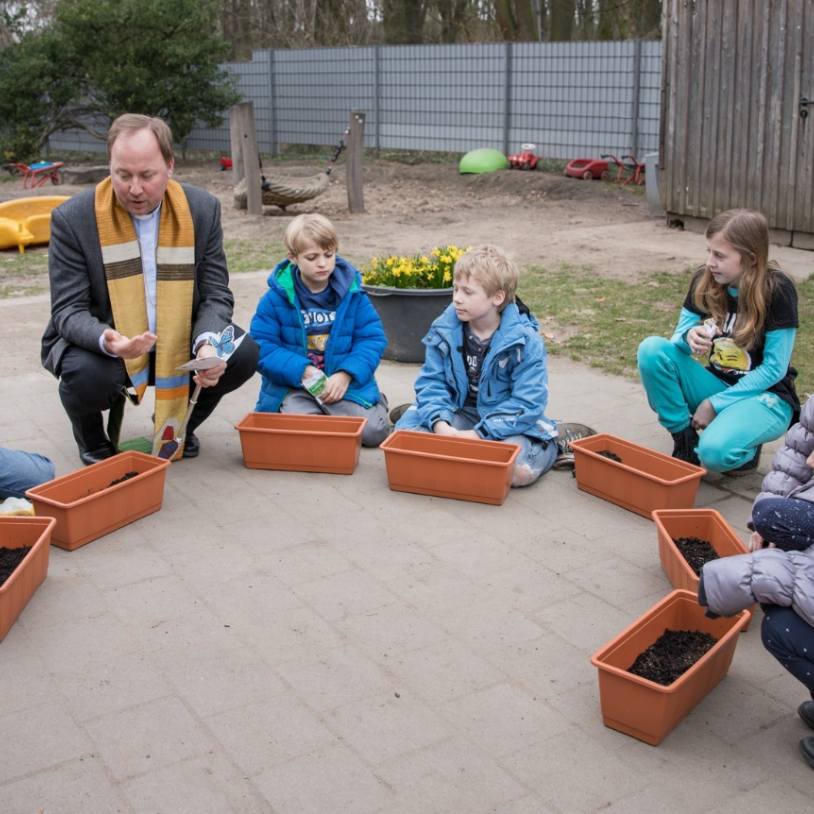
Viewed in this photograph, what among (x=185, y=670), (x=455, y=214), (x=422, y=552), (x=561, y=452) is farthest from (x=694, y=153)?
(x=185, y=670)

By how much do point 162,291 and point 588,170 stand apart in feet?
37.5

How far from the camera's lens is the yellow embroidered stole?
13.8 ft

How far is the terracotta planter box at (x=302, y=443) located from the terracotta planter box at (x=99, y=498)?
53 centimetres

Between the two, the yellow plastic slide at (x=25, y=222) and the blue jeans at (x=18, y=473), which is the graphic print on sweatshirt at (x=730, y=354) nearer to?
the blue jeans at (x=18, y=473)

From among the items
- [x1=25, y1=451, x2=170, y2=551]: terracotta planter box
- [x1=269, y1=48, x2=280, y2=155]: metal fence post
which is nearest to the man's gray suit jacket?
[x1=25, y1=451, x2=170, y2=551]: terracotta planter box

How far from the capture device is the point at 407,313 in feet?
19.3

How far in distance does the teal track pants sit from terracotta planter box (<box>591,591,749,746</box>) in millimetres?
1312

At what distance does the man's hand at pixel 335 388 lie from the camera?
4.70 meters

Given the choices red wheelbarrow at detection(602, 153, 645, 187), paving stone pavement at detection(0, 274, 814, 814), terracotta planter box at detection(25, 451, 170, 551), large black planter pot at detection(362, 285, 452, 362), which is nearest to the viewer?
paving stone pavement at detection(0, 274, 814, 814)

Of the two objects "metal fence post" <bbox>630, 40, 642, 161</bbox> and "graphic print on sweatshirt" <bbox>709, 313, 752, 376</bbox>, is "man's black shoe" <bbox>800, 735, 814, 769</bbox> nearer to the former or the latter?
"graphic print on sweatshirt" <bbox>709, 313, 752, 376</bbox>

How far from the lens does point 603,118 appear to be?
1501 cm

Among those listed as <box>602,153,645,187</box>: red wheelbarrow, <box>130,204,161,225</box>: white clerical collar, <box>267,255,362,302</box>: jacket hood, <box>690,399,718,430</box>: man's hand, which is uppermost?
<box>602,153,645,187</box>: red wheelbarrow

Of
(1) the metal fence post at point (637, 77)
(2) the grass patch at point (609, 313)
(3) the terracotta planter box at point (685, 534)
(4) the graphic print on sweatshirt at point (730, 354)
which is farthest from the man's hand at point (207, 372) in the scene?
(1) the metal fence post at point (637, 77)

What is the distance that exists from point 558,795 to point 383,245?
844cm
